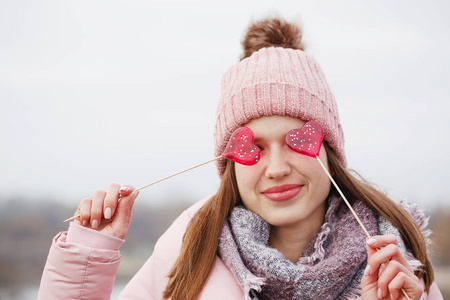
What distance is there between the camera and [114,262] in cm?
100

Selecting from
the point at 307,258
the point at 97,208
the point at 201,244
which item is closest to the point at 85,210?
the point at 97,208

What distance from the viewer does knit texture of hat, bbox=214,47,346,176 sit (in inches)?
43.2

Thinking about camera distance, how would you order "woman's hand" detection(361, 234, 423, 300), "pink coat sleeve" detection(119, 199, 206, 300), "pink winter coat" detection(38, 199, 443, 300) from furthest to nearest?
"pink coat sleeve" detection(119, 199, 206, 300), "pink winter coat" detection(38, 199, 443, 300), "woman's hand" detection(361, 234, 423, 300)

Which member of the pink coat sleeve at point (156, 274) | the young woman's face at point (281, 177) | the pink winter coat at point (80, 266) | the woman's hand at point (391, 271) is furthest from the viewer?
the pink coat sleeve at point (156, 274)

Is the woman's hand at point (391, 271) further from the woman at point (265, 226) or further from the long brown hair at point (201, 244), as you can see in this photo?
the long brown hair at point (201, 244)

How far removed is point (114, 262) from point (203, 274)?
0.78 ft

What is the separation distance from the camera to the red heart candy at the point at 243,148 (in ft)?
3.43

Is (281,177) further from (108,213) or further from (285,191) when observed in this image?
(108,213)

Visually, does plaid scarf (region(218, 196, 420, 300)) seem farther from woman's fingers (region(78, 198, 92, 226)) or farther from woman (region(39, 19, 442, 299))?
woman's fingers (region(78, 198, 92, 226))

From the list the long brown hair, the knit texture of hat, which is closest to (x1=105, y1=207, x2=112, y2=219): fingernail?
the long brown hair

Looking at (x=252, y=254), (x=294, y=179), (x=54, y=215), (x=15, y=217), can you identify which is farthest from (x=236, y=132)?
(x=15, y=217)

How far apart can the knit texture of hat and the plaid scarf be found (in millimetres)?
191

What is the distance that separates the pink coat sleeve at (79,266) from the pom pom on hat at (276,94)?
436mm

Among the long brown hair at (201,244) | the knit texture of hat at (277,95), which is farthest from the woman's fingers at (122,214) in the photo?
the knit texture of hat at (277,95)
